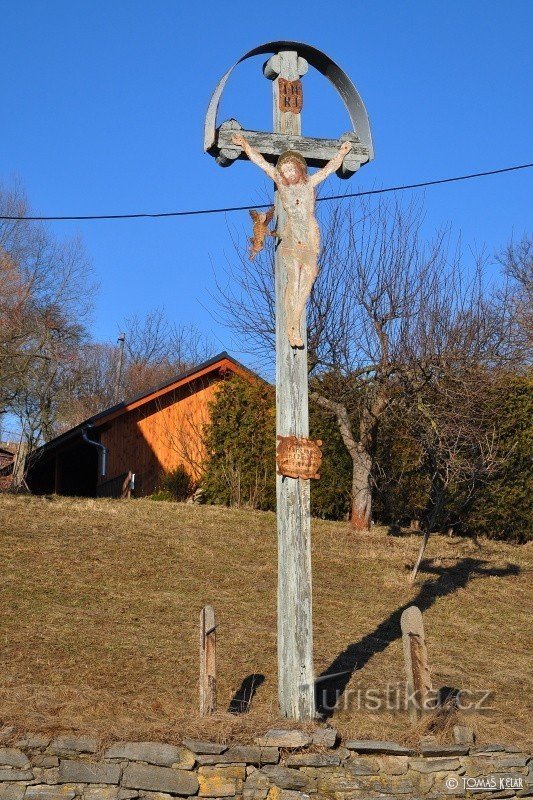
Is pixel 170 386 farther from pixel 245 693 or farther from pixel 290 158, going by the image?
pixel 290 158

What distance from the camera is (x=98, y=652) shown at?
9.84 m

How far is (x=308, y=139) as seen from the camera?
8211mm

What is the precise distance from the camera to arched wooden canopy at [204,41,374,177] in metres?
7.84

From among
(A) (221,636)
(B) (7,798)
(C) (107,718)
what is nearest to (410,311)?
(A) (221,636)

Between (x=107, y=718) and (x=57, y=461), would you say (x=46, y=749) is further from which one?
(x=57, y=461)

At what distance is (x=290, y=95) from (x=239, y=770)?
5444 millimetres

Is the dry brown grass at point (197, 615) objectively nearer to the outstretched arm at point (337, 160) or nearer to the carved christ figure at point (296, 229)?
the carved christ figure at point (296, 229)

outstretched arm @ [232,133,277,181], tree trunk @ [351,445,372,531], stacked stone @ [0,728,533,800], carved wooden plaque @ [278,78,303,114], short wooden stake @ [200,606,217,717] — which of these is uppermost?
carved wooden plaque @ [278,78,303,114]

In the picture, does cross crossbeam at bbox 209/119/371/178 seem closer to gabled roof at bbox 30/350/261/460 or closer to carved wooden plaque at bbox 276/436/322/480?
carved wooden plaque at bbox 276/436/322/480

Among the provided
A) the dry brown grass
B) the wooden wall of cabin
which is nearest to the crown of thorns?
the dry brown grass

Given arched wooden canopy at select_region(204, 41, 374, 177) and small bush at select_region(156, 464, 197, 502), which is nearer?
arched wooden canopy at select_region(204, 41, 374, 177)

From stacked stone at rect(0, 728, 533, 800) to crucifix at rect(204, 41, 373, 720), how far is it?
1.63ft

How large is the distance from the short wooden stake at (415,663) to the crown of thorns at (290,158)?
389 centimetres

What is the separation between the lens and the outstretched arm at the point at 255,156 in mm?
7849
